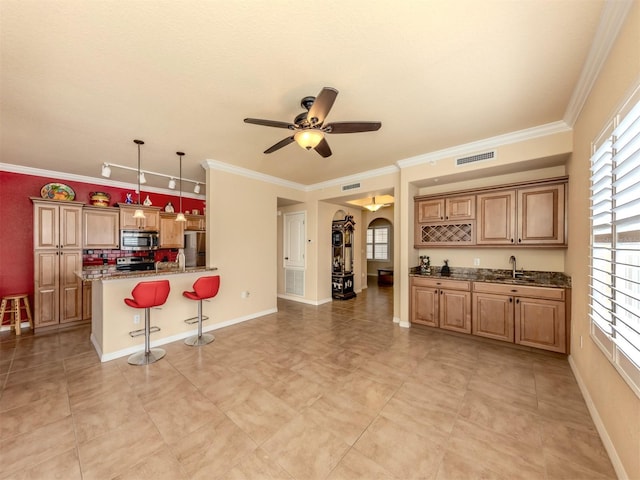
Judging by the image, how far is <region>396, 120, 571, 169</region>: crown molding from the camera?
3.04m

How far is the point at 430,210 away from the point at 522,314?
1948mm

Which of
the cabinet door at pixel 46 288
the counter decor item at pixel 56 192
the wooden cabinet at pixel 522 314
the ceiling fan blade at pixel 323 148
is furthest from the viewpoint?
the counter decor item at pixel 56 192

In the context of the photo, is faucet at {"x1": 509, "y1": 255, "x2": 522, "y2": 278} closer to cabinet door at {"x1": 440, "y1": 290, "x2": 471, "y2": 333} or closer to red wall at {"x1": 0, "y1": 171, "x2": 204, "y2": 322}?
cabinet door at {"x1": 440, "y1": 290, "x2": 471, "y2": 333}

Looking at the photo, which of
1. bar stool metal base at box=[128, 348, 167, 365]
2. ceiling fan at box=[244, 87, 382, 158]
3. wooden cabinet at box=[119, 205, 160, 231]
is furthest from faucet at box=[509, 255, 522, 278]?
wooden cabinet at box=[119, 205, 160, 231]

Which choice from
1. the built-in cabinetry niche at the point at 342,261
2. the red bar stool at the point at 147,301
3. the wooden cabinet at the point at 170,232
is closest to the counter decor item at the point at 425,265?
the built-in cabinetry niche at the point at 342,261

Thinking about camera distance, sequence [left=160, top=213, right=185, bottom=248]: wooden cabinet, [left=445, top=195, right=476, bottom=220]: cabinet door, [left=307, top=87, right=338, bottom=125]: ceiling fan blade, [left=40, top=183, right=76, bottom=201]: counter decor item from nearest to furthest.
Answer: [left=307, top=87, right=338, bottom=125]: ceiling fan blade
[left=445, top=195, right=476, bottom=220]: cabinet door
[left=40, top=183, right=76, bottom=201]: counter decor item
[left=160, top=213, right=185, bottom=248]: wooden cabinet

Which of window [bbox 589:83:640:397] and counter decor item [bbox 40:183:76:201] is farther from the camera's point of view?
counter decor item [bbox 40:183:76:201]

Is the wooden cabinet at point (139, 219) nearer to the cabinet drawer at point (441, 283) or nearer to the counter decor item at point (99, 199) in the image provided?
the counter decor item at point (99, 199)

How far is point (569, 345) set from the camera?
300cm

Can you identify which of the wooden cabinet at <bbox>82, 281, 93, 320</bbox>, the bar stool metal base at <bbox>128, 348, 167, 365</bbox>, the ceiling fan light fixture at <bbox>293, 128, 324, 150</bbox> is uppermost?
the ceiling fan light fixture at <bbox>293, 128, 324, 150</bbox>

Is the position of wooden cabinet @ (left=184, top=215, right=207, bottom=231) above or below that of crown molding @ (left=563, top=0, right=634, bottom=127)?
below

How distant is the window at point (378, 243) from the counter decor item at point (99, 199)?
8.67m

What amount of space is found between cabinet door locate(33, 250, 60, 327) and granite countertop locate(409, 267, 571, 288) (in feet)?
20.2

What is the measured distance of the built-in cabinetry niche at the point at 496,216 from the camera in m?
3.33
